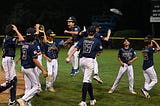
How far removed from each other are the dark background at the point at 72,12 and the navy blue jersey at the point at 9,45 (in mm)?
30813

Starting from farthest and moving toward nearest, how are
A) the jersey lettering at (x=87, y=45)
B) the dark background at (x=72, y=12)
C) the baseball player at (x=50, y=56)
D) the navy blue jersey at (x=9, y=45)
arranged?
the dark background at (x=72, y=12), the baseball player at (x=50, y=56), the jersey lettering at (x=87, y=45), the navy blue jersey at (x=9, y=45)

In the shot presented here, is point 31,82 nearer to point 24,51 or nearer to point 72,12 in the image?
point 24,51

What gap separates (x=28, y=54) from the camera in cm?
997

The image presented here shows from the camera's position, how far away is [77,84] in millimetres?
14938

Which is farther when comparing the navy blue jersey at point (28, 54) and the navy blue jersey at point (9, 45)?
the navy blue jersey at point (9, 45)

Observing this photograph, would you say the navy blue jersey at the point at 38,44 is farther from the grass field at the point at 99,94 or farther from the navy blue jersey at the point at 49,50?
the grass field at the point at 99,94

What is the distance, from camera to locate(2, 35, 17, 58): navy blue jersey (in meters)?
10.5

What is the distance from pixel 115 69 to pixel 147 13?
2136cm

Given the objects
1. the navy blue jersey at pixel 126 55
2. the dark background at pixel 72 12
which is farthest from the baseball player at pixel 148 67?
the dark background at pixel 72 12

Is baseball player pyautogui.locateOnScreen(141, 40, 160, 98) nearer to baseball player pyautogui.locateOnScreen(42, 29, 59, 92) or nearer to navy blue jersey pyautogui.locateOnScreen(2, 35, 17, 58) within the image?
baseball player pyautogui.locateOnScreen(42, 29, 59, 92)

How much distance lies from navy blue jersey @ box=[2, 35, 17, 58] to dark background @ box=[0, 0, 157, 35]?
101 ft

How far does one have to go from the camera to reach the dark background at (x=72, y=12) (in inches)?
1622

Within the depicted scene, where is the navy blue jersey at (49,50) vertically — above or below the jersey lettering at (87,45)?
below

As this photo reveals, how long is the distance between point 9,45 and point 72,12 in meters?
31.7
